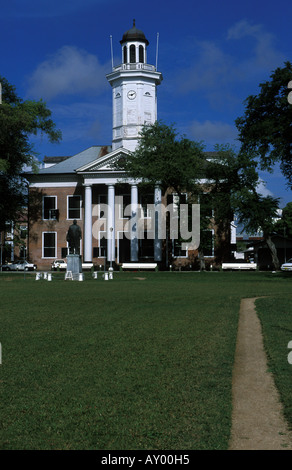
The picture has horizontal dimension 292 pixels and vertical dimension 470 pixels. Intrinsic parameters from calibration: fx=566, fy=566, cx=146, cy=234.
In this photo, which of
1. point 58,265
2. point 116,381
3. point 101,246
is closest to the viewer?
point 116,381

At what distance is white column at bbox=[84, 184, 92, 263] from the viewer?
65312 mm

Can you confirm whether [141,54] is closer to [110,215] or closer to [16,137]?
[110,215]

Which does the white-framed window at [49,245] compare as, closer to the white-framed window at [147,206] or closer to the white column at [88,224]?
the white column at [88,224]

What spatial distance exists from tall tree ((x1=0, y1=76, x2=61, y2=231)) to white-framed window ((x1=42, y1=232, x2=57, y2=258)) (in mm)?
15373

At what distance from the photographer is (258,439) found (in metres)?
5.14

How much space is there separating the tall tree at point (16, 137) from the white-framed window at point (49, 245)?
1537 cm

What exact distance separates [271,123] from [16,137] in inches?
853

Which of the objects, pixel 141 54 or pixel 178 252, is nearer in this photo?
pixel 178 252

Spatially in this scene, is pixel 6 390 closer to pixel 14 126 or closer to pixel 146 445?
pixel 146 445

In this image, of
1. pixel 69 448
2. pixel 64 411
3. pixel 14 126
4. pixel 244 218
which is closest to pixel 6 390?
pixel 64 411

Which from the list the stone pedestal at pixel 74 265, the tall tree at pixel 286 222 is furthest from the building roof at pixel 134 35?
the stone pedestal at pixel 74 265

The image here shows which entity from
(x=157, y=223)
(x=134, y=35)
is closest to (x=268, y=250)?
(x=157, y=223)

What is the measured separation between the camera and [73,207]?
69438 millimetres
